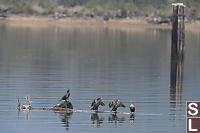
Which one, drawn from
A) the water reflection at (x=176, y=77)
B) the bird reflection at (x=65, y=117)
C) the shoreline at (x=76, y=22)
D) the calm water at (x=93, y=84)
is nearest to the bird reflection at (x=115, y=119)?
the calm water at (x=93, y=84)

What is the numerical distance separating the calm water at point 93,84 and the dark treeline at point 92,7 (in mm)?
55744

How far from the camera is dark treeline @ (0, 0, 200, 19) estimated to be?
129725 millimetres

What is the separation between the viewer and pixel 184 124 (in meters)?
27.6

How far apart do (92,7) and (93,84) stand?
98.3 metres

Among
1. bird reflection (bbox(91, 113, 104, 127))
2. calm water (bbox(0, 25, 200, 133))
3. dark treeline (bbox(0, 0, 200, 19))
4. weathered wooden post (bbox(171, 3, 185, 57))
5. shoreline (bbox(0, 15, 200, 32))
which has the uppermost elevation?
dark treeline (bbox(0, 0, 200, 19))

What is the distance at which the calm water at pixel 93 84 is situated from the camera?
2716 centimetres

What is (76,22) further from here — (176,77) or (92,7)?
(176,77)

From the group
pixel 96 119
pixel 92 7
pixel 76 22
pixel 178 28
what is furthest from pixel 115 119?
pixel 92 7

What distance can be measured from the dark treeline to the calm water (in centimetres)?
5574

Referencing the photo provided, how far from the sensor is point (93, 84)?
3931 centimetres

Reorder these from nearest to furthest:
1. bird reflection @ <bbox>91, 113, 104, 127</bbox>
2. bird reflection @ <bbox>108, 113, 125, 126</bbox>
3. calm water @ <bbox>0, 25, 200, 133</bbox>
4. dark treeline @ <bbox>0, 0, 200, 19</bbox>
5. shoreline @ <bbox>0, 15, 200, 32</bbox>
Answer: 1. calm water @ <bbox>0, 25, 200, 133</bbox>
2. bird reflection @ <bbox>91, 113, 104, 127</bbox>
3. bird reflection @ <bbox>108, 113, 125, 126</bbox>
4. dark treeline @ <bbox>0, 0, 200, 19</bbox>
5. shoreline @ <bbox>0, 15, 200, 32</bbox>

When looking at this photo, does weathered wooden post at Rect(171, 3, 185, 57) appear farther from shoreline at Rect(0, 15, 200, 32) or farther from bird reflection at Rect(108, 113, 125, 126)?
shoreline at Rect(0, 15, 200, 32)

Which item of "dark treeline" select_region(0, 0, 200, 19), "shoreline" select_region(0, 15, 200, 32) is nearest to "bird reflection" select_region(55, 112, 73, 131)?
"dark treeline" select_region(0, 0, 200, 19)

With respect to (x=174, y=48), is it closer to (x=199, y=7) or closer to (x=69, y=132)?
(x=69, y=132)
